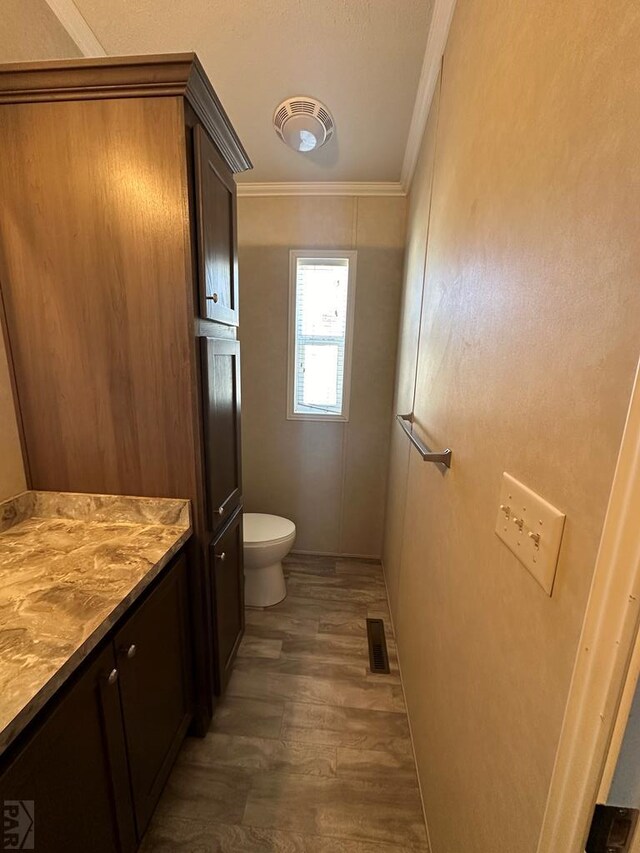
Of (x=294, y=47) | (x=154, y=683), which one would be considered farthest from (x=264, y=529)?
(x=294, y=47)

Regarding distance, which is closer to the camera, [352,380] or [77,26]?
[77,26]

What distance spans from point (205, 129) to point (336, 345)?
145 cm

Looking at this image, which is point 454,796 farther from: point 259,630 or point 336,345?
point 336,345

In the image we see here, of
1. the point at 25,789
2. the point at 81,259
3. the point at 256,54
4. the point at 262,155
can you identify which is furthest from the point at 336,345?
the point at 25,789

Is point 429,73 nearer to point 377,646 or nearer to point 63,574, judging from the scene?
point 63,574

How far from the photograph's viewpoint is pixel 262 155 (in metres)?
1.95

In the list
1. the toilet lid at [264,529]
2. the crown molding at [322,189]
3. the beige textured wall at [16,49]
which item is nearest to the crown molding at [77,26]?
the beige textured wall at [16,49]

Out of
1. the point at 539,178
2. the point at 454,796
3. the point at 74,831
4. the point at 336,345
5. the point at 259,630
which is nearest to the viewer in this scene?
the point at 539,178

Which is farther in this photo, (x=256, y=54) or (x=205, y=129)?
(x=256, y=54)

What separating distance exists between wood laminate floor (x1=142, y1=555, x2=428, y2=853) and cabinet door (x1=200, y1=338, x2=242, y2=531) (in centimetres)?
84

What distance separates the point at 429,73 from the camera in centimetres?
136

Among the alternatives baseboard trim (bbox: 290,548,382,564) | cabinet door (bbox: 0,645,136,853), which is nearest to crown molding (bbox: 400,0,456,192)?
cabinet door (bbox: 0,645,136,853)

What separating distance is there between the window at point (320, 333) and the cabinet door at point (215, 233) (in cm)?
99

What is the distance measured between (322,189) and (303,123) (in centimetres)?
64
